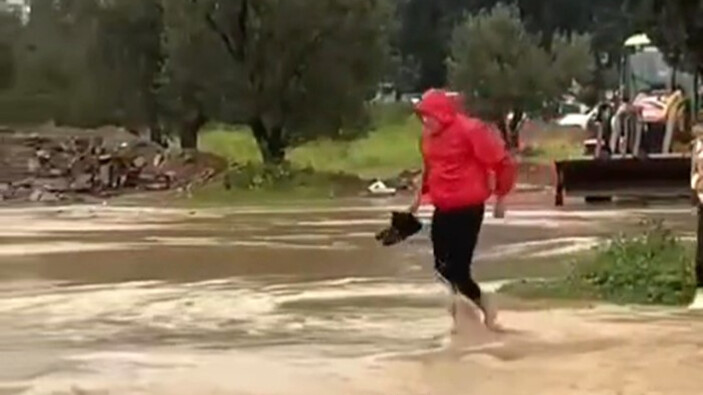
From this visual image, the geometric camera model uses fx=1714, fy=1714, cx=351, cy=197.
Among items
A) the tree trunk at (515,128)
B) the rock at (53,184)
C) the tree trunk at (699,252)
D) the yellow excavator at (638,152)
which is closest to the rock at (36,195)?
the rock at (53,184)

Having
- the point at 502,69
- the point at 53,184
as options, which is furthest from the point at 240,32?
the point at 502,69

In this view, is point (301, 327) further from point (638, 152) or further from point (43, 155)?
point (43, 155)

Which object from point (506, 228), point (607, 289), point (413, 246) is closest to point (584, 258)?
point (607, 289)

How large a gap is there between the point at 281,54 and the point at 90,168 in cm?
621

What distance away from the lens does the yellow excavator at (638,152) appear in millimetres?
35312

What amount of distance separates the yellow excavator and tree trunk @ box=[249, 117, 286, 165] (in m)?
9.52

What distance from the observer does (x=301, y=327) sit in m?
13.7

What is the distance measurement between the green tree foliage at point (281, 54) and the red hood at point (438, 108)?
33.6 metres

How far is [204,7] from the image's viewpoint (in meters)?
46.9

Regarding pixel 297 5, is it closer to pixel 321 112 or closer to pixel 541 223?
pixel 321 112

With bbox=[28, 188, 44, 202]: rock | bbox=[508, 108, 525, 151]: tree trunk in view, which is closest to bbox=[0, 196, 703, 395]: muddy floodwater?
bbox=[28, 188, 44, 202]: rock

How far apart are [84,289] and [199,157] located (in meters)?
31.5

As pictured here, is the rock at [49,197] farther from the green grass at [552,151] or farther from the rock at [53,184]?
the green grass at [552,151]

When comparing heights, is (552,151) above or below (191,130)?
below
